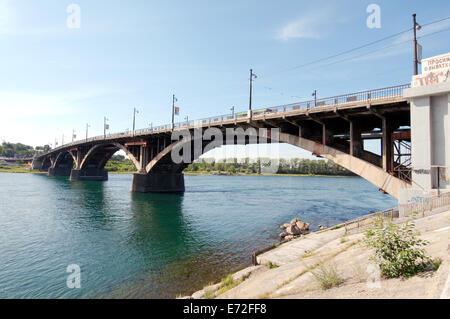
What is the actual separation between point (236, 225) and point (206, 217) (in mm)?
6182

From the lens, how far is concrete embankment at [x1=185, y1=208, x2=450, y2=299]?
18.3ft

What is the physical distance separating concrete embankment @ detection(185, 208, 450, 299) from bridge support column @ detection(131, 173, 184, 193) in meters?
44.5

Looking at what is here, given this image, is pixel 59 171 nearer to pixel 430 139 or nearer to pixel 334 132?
pixel 334 132

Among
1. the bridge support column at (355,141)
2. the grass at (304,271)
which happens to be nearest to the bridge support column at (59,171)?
the bridge support column at (355,141)

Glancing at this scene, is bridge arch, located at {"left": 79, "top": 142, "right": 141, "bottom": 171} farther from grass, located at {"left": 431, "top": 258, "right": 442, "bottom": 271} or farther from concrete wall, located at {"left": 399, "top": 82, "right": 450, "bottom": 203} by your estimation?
grass, located at {"left": 431, "top": 258, "right": 442, "bottom": 271}

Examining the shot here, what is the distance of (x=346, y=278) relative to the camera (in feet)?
24.6

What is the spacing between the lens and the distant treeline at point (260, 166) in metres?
142

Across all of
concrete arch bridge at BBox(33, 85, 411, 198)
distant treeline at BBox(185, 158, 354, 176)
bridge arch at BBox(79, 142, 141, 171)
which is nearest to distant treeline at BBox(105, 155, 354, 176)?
distant treeline at BBox(185, 158, 354, 176)

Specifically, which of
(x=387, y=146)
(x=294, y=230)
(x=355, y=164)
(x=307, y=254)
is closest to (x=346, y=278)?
(x=307, y=254)

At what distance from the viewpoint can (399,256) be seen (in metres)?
6.22

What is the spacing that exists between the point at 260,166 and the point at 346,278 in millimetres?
156332
